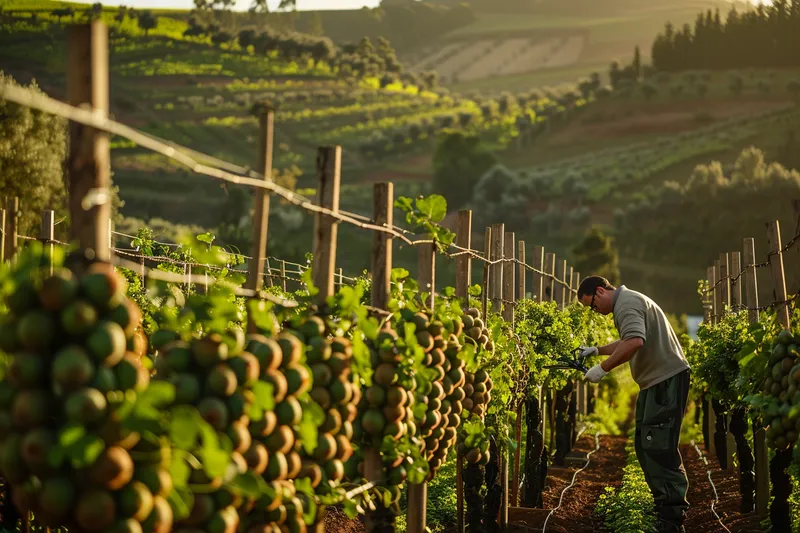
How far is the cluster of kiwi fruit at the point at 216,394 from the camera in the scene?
2850 mm

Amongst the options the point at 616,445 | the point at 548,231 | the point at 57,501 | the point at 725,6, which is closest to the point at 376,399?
the point at 57,501

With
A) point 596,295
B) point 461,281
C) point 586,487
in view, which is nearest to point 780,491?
point 596,295

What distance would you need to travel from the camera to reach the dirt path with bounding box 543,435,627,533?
910cm

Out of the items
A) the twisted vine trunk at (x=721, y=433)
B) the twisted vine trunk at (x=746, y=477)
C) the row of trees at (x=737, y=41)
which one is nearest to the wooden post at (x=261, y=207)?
the twisted vine trunk at (x=746, y=477)

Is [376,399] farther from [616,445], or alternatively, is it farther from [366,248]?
[366,248]

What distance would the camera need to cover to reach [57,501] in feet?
7.75

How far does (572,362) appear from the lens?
9.05 meters

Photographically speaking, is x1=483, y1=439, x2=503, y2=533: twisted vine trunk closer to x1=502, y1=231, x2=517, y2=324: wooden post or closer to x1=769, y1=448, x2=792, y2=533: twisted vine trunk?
x1=502, y1=231, x2=517, y2=324: wooden post

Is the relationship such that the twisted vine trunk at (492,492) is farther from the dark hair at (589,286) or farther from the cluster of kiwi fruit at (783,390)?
the cluster of kiwi fruit at (783,390)

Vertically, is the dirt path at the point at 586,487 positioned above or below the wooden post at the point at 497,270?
below

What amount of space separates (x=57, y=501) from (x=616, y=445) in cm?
1477

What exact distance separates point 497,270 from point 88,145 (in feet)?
20.8

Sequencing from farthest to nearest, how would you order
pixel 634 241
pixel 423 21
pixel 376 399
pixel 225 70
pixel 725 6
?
1. pixel 423 21
2. pixel 725 6
3. pixel 225 70
4. pixel 634 241
5. pixel 376 399

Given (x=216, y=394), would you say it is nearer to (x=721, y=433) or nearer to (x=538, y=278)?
(x=538, y=278)
